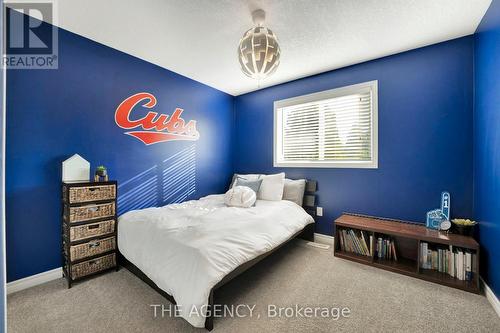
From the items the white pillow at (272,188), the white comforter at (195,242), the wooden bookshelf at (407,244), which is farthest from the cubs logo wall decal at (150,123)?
the wooden bookshelf at (407,244)

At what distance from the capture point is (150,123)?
2.79 meters

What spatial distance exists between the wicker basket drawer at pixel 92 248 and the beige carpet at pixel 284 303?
0.86ft

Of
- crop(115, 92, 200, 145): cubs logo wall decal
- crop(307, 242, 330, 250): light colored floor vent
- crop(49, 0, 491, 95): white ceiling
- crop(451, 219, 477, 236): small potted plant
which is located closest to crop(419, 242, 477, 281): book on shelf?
crop(451, 219, 477, 236): small potted plant

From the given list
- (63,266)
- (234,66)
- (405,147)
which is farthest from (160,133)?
(405,147)

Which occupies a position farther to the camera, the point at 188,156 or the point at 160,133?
the point at 188,156

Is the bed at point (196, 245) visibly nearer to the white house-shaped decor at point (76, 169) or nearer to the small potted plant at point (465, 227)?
the white house-shaped decor at point (76, 169)

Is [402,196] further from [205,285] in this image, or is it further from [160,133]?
[160,133]

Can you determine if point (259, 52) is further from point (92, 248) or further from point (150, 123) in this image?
point (92, 248)

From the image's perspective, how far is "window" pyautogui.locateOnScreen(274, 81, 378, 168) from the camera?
272cm

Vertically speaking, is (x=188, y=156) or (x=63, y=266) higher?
(x=188, y=156)

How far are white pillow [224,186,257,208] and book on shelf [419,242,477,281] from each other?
1.88m

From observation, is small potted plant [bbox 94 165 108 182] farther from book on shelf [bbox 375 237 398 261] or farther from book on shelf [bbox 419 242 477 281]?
book on shelf [bbox 419 242 477 281]

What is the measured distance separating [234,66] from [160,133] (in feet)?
4.69

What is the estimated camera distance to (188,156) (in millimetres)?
3299
